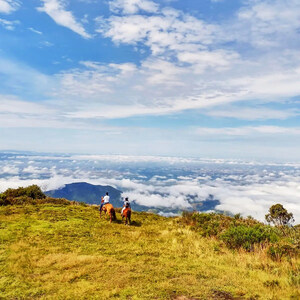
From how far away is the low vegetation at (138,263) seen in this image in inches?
306

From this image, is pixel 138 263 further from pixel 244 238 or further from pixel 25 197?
pixel 25 197

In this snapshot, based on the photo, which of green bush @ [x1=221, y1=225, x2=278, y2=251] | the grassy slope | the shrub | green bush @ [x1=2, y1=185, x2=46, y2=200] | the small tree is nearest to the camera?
the grassy slope

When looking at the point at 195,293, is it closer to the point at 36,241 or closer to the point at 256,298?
the point at 256,298

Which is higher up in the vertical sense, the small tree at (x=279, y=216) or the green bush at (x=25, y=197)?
the green bush at (x=25, y=197)

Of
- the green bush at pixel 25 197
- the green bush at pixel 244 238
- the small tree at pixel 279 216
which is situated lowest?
the small tree at pixel 279 216

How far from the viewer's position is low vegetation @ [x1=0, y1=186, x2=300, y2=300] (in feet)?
25.5

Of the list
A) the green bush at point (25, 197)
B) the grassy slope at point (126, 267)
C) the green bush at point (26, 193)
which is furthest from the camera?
the green bush at point (26, 193)

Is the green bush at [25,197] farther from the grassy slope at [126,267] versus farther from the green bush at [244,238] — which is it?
the green bush at [244,238]

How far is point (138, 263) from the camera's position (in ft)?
34.8

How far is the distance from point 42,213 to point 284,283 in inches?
782

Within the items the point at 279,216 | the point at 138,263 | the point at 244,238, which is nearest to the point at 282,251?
the point at 244,238

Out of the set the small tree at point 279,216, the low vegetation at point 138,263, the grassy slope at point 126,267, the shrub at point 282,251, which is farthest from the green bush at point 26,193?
the small tree at point 279,216

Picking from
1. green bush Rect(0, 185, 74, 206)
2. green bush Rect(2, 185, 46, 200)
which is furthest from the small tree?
green bush Rect(2, 185, 46, 200)

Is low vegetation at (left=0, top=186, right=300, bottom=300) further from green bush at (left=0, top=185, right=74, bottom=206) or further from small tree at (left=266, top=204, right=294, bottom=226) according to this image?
small tree at (left=266, top=204, right=294, bottom=226)
